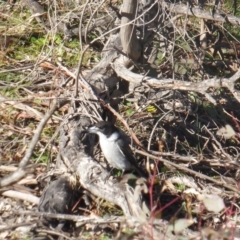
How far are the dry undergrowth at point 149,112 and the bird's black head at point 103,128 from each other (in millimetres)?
205

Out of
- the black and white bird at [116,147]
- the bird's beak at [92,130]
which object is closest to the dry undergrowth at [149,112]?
the black and white bird at [116,147]

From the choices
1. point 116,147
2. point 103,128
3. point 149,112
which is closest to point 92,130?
point 103,128

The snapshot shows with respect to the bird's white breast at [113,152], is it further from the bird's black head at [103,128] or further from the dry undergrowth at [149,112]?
the dry undergrowth at [149,112]

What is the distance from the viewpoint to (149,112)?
786 cm

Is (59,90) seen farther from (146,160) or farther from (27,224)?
(27,224)

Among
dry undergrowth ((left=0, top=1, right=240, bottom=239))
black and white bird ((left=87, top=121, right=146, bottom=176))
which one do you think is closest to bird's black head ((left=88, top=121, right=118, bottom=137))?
black and white bird ((left=87, top=121, right=146, bottom=176))

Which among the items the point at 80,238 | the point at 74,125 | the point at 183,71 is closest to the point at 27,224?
the point at 80,238

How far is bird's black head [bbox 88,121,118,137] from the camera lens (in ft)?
22.2

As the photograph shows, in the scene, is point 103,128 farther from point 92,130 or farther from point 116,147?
point 116,147

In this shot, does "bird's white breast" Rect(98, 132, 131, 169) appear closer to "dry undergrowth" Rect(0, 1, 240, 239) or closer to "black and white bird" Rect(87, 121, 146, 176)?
"black and white bird" Rect(87, 121, 146, 176)

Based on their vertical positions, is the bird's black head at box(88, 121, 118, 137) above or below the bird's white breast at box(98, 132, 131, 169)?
above

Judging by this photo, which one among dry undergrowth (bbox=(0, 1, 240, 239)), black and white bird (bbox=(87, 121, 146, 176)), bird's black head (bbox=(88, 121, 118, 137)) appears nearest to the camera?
dry undergrowth (bbox=(0, 1, 240, 239))

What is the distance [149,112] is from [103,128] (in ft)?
3.80

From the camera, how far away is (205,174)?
6984 millimetres
